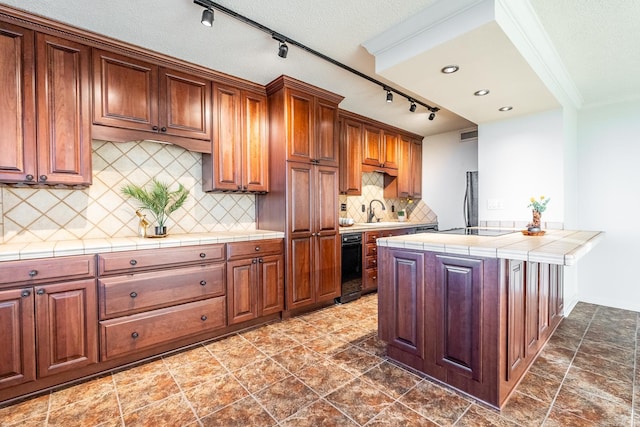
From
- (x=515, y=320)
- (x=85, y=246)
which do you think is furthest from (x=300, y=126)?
(x=515, y=320)

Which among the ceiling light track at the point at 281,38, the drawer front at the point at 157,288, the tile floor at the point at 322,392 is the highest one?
the ceiling light track at the point at 281,38

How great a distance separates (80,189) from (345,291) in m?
2.81

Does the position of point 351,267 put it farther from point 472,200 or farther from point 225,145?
point 225,145

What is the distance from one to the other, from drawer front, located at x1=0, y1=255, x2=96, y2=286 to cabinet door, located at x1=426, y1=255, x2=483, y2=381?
7.59 feet

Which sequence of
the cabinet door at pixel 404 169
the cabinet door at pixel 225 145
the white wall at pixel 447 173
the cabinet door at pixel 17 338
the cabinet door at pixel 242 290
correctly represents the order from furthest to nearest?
the cabinet door at pixel 404 169
the white wall at pixel 447 173
the cabinet door at pixel 225 145
the cabinet door at pixel 242 290
the cabinet door at pixel 17 338

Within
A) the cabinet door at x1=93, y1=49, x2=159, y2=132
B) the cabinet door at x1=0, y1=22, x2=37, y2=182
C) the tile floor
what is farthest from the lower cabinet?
the cabinet door at x1=0, y1=22, x2=37, y2=182

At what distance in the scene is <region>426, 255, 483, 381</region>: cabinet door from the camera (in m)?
1.73

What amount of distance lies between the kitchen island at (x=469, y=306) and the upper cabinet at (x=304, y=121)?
1458mm

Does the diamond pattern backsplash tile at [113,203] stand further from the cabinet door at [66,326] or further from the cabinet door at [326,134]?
the cabinet door at [326,134]

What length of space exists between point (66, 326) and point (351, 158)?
3341 mm

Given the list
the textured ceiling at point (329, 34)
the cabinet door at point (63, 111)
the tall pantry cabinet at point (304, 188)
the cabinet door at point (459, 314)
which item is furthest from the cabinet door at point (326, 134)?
the cabinet door at point (63, 111)

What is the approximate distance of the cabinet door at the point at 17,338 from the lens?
69.9 inches

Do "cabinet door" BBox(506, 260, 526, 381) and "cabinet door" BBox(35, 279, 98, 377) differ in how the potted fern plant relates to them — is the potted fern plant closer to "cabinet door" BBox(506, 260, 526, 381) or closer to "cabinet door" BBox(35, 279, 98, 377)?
"cabinet door" BBox(35, 279, 98, 377)

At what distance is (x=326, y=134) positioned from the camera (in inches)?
133
